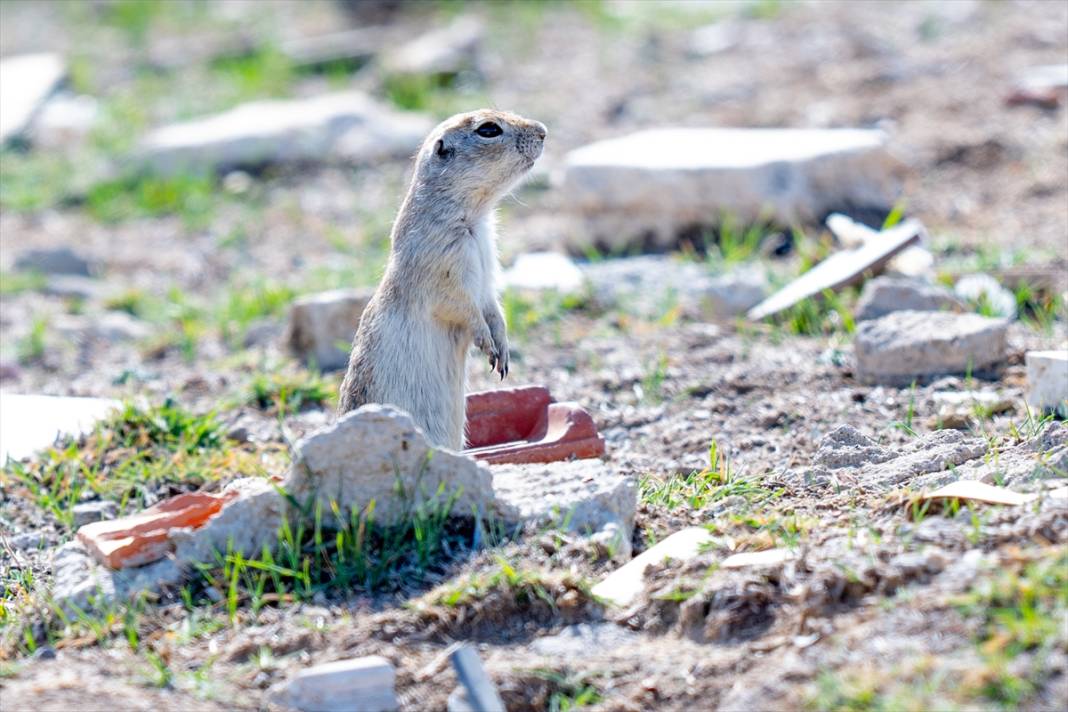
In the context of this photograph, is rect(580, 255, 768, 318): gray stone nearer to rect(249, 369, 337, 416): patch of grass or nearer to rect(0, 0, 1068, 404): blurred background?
rect(0, 0, 1068, 404): blurred background

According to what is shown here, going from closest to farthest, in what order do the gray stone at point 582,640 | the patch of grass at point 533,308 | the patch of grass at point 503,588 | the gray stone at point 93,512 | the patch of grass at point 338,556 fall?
1. the gray stone at point 582,640
2. the patch of grass at point 503,588
3. the patch of grass at point 338,556
4. the gray stone at point 93,512
5. the patch of grass at point 533,308

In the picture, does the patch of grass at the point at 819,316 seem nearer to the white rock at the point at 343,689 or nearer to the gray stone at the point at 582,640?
the gray stone at the point at 582,640

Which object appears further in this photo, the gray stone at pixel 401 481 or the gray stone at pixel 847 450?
the gray stone at pixel 847 450

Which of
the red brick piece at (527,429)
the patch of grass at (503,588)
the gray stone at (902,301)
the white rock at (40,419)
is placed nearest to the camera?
the patch of grass at (503,588)

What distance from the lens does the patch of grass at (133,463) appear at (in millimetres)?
5387

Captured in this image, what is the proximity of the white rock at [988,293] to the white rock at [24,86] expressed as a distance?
25.2 feet

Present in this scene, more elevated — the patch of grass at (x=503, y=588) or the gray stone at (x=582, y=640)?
the patch of grass at (x=503, y=588)

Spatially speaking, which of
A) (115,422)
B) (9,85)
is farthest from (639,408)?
(9,85)

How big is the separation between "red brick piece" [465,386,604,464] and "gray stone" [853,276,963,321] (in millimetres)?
1950

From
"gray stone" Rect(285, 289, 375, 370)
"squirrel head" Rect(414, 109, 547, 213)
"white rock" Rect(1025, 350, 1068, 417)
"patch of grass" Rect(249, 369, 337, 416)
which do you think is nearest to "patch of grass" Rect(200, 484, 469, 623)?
"squirrel head" Rect(414, 109, 547, 213)

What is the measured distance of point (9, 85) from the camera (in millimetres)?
13000

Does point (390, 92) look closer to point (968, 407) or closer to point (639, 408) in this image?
point (639, 408)

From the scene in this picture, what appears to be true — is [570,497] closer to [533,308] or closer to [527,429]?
[527,429]

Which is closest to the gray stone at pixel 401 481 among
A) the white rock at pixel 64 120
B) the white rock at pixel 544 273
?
the white rock at pixel 544 273
